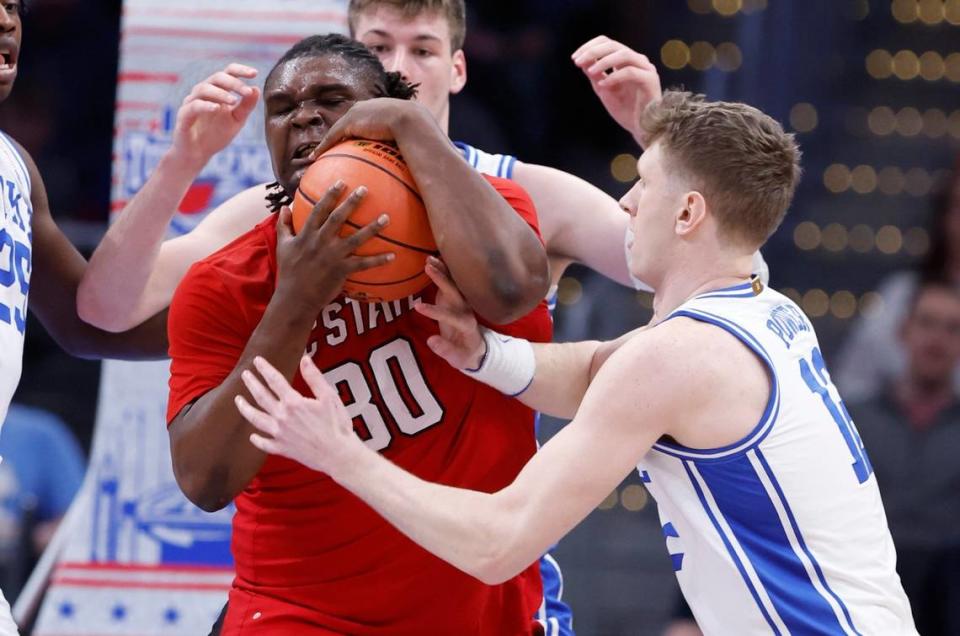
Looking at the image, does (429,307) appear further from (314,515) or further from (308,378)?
(314,515)

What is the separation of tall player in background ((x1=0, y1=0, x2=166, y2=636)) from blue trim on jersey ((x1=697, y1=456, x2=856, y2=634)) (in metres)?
1.70

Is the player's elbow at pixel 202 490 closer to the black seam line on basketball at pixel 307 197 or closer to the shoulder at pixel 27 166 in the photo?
the black seam line on basketball at pixel 307 197

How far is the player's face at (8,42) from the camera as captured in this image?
3.39 meters

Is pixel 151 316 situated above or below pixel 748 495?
below

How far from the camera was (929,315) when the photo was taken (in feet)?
23.4

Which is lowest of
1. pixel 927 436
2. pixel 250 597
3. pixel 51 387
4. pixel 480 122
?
pixel 51 387

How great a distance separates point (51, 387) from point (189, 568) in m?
4.01

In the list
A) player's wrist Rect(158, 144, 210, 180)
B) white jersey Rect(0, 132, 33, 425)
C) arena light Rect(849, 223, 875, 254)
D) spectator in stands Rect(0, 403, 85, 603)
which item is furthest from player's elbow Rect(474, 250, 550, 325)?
arena light Rect(849, 223, 875, 254)

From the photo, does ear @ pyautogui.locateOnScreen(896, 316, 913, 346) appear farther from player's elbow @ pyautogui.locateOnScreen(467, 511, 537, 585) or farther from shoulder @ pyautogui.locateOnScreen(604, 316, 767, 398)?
player's elbow @ pyautogui.locateOnScreen(467, 511, 537, 585)

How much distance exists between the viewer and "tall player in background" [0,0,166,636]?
132 inches

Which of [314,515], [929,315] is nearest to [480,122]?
[929,315]

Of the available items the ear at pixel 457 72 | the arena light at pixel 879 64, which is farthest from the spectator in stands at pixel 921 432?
the ear at pixel 457 72

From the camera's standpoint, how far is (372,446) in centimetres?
300

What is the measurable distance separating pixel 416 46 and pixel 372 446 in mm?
1559
